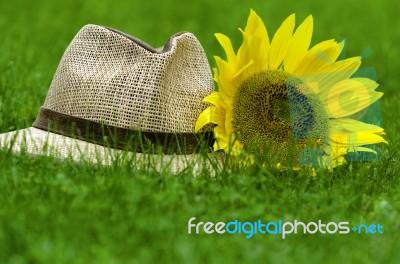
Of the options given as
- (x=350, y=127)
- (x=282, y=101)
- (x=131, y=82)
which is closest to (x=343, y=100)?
(x=350, y=127)

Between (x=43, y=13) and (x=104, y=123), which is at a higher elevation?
(x=43, y=13)

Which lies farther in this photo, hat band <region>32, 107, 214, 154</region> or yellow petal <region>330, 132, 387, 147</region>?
yellow petal <region>330, 132, 387, 147</region>

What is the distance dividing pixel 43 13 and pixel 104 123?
4682mm

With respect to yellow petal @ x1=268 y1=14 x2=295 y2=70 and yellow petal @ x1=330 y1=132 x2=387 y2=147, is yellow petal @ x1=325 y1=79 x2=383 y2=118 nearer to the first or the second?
yellow petal @ x1=330 y1=132 x2=387 y2=147

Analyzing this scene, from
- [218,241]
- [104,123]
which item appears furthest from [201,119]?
[218,241]

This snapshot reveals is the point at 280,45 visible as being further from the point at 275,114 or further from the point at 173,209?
the point at 173,209

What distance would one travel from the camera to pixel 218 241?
2361mm

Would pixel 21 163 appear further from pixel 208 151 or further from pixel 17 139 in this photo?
pixel 208 151

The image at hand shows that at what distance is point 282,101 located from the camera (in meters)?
3.23

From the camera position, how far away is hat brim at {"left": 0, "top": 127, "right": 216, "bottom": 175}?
9.84 ft

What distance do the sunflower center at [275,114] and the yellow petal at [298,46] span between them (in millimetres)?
52

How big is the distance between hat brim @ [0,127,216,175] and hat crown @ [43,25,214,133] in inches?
4.7

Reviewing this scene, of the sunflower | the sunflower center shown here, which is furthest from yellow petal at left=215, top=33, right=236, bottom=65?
the sunflower center

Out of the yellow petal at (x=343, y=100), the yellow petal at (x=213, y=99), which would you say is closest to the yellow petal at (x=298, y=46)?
the yellow petal at (x=343, y=100)
